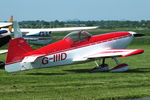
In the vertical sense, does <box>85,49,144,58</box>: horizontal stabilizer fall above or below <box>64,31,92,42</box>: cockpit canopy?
below

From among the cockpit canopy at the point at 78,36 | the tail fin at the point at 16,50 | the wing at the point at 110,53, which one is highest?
the cockpit canopy at the point at 78,36

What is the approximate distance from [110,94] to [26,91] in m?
2.30

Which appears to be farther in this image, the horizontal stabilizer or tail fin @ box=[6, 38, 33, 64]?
the horizontal stabilizer

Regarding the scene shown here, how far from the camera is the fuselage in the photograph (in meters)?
16.8

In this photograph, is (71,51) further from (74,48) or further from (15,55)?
(15,55)

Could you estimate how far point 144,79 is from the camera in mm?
15039

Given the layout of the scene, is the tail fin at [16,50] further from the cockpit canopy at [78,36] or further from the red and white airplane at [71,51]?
the cockpit canopy at [78,36]

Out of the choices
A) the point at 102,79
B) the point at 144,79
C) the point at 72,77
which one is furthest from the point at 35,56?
the point at 144,79

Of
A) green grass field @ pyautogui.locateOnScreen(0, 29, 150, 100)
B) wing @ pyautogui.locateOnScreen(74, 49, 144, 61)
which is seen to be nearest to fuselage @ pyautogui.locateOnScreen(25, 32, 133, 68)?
wing @ pyautogui.locateOnScreen(74, 49, 144, 61)

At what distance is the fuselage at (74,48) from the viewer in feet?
55.2

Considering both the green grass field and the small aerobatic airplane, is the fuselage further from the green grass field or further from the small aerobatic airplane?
the green grass field

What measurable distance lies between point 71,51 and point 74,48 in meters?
0.20

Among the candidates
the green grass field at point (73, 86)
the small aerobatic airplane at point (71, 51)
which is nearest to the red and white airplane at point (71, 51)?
the small aerobatic airplane at point (71, 51)

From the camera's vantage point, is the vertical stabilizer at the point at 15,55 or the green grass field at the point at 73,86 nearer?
the green grass field at the point at 73,86
